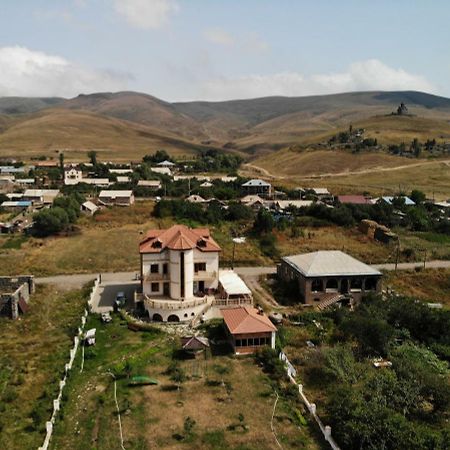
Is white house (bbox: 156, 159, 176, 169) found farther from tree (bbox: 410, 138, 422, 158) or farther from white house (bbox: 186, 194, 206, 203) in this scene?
tree (bbox: 410, 138, 422, 158)

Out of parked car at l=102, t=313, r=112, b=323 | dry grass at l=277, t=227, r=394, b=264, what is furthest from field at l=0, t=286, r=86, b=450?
dry grass at l=277, t=227, r=394, b=264

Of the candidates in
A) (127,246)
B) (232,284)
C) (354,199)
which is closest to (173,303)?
(232,284)

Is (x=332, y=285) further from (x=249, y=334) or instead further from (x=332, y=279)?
(x=249, y=334)

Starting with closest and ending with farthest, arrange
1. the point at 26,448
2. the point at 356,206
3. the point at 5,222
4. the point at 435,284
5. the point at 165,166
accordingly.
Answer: the point at 26,448 < the point at 435,284 < the point at 5,222 < the point at 356,206 < the point at 165,166

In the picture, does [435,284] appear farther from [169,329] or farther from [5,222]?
[5,222]

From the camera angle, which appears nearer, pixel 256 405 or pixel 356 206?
pixel 256 405

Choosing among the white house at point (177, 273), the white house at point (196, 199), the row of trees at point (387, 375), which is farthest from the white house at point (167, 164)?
the row of trees at point (387, 375)

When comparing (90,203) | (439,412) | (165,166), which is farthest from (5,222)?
(165,166)
